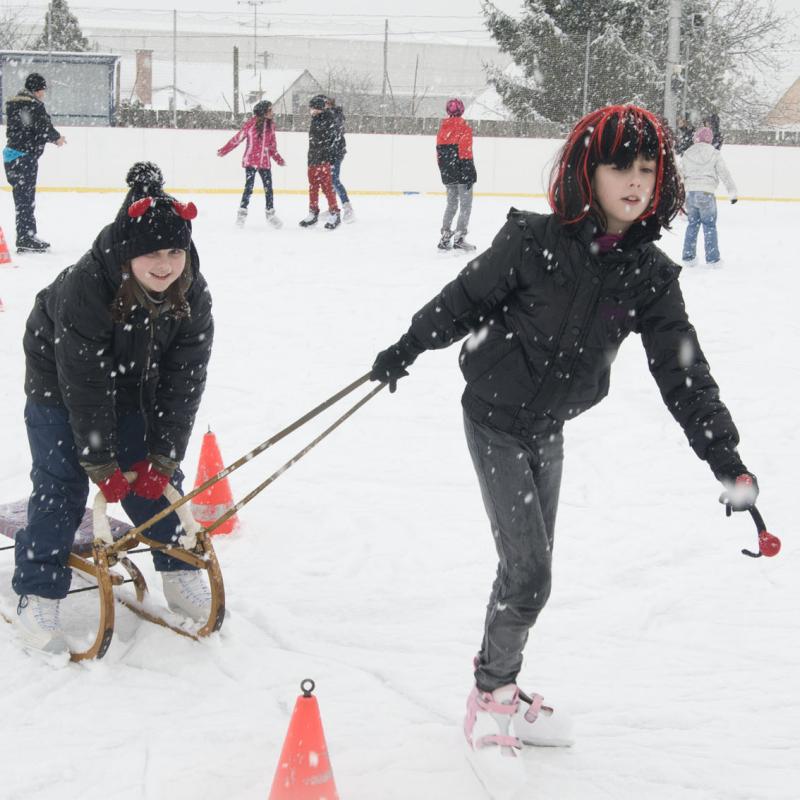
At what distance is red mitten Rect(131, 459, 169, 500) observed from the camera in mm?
3129

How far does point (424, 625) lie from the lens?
11.3 feet

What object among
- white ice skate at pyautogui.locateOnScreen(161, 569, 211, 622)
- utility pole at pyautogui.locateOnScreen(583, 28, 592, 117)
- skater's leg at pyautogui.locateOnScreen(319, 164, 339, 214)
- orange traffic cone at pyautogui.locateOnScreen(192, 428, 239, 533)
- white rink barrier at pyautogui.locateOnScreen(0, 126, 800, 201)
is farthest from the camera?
utility pole at pyautogui.locateOnScreen(583, 28, 592, 117)

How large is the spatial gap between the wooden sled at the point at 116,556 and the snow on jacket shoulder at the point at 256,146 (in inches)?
387

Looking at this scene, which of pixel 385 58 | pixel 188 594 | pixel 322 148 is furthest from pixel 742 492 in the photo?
pixel 385 58

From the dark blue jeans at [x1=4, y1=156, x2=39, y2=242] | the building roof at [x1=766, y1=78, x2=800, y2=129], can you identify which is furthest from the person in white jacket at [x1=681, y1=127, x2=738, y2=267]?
the building roof at [x1=766, y1=78, x2=800, y2=129]

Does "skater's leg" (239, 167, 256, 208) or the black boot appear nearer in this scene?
the black boot

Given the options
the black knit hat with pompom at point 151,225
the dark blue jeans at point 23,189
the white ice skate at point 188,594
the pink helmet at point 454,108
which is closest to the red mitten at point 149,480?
the white ice skate at point 188,594

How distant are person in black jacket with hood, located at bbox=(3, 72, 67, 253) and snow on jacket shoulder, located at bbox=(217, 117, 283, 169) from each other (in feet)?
9.28

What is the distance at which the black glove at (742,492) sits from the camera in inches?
89.2

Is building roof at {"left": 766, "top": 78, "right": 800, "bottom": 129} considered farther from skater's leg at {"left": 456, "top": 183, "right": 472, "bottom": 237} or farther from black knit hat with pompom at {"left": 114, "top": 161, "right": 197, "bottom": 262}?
black knit hat with pompom at {"left": 114, "top": 161, "right": 197, "bottom": 262}

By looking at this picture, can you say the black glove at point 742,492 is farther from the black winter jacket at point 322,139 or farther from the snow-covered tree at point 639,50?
the snow-covered tree at point 639,50

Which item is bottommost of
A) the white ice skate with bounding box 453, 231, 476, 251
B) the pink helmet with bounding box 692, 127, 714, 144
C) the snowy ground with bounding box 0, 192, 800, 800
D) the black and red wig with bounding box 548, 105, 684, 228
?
the snowy ground with bounding box 0, 192, 800, 800

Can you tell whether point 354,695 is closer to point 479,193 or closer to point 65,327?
point 65,327

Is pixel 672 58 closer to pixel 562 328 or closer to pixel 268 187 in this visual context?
pixel 268 187
